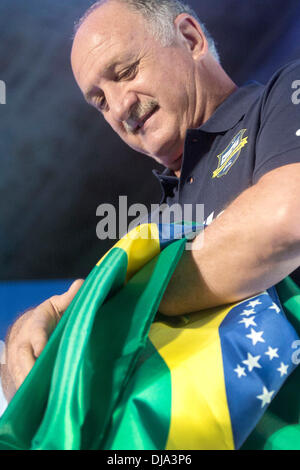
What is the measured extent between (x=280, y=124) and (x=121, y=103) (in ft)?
1.83

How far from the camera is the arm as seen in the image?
52 centimetres

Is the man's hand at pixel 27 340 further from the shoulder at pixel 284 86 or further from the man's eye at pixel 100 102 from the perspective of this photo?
the man's eye at pixel 100 102

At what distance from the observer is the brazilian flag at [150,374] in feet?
1.33

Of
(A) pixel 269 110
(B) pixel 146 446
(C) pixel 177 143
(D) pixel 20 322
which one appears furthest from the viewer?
(C) pixel 177 143

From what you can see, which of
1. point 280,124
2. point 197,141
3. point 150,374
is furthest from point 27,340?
point 197,141

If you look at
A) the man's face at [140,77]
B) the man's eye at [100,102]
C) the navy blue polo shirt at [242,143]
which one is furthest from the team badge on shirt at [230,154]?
the man's eye at [100,102]

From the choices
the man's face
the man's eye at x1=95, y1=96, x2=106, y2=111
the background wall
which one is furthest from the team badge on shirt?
the background wall

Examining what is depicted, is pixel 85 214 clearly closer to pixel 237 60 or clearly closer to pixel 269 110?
pixel 237 60

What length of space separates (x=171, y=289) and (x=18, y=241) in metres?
1.45

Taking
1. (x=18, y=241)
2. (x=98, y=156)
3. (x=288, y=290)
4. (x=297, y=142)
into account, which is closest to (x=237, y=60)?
(x=98, y=156)

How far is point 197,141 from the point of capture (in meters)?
1.00

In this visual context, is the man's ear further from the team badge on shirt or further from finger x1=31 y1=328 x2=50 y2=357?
finger x1=31 y1=328 x2=50 y2=357

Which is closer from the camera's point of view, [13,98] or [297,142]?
[297,142]

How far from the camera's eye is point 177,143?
45.8 inches
